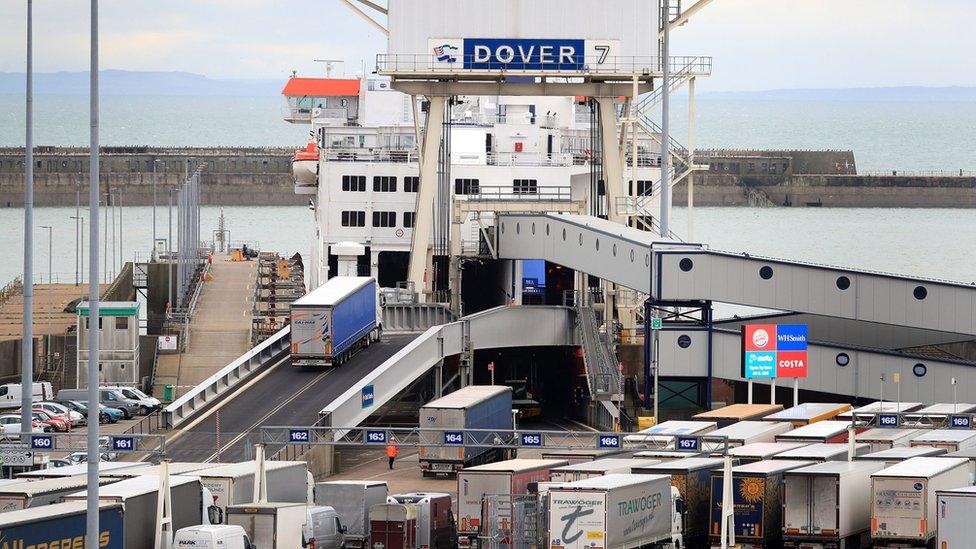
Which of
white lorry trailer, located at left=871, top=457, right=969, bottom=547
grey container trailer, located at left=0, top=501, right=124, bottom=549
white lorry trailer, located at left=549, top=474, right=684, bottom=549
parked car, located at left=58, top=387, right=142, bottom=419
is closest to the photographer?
grey container trailer, located at left=0, top=501, right=124, bottom=549

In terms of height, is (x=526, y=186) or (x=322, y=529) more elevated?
(x=526, y=186)

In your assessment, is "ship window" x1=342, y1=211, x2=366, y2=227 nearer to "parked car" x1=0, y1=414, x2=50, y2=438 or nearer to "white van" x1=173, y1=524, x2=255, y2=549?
"parked car" x1=0, y1=414, x2=50, y2=438

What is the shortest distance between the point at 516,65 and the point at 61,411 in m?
25.3

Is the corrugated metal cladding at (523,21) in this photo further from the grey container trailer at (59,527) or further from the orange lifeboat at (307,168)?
the grey container trailer at (59,527)

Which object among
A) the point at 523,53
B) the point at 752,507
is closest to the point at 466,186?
the point at 523,53

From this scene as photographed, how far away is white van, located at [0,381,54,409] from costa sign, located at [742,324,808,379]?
30.0 metres

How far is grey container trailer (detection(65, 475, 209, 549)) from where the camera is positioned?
36.0 metres

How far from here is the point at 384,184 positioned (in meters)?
91.8

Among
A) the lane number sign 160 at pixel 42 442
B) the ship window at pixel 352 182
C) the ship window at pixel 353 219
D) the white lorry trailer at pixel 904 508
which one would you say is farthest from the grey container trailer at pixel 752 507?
the ship window at pixel 352 182

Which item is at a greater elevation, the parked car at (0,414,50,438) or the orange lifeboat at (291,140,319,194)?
the orange lifeboat at (291,140,319,194)

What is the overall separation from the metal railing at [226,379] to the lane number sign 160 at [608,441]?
18.2 meters

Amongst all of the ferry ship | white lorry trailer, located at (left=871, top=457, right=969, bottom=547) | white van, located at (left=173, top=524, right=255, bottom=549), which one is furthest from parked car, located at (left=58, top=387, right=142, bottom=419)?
white lorry trailer, located at (left=871, top=457, right=969, bottom=547)

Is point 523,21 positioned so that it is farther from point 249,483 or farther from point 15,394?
point 249,483

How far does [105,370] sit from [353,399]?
18678mm
